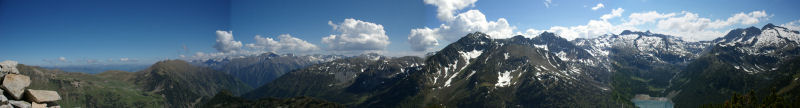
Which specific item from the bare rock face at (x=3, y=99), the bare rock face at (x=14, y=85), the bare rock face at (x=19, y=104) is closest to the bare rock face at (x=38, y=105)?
the bare rock face at (x=19, y=104)

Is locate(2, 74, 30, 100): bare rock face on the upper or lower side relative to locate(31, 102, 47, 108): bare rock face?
upper

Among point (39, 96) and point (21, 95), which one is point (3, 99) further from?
point (21, 95)

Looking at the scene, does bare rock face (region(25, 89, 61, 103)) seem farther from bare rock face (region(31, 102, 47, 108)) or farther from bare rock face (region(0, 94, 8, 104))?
bare rock face (region(0, 94, 8, 104))

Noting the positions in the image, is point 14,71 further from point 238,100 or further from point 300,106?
point 238,100

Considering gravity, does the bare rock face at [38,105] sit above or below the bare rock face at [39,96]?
below

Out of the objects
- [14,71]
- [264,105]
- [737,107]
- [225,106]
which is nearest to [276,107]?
[264,105]

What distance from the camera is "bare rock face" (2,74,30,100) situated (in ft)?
46.4

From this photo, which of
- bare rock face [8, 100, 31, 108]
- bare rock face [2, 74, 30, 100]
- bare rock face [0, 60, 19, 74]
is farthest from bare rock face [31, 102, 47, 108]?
bare rock face [0, 60, 19, 74]

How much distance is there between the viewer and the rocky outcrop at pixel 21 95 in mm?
13875

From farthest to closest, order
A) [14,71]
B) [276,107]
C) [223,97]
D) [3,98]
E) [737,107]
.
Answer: [223,97]
[276,107]
[737,107]
[14,71]
[3,98]

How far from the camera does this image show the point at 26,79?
50.2 ft

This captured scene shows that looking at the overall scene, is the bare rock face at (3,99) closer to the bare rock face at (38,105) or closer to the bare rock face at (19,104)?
the bare rock face at (19,104)

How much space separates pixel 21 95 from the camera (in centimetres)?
1479

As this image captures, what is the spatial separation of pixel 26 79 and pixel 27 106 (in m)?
2.14
